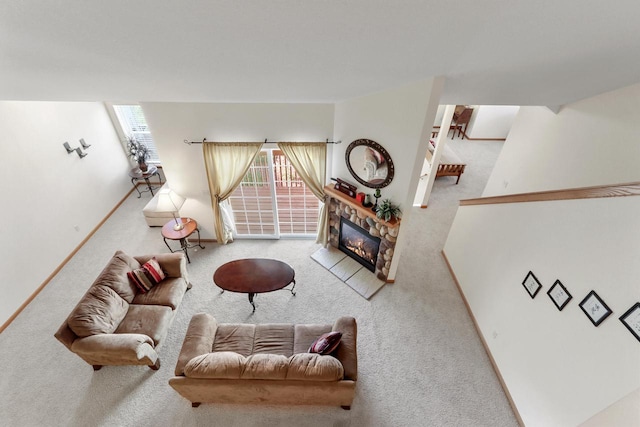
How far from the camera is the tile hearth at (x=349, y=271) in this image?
15.1ft

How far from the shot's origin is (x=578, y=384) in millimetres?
2488

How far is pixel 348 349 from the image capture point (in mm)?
3055

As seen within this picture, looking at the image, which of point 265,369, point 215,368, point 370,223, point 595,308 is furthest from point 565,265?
point 215,368

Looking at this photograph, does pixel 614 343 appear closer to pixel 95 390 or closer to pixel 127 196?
pixel 95 390

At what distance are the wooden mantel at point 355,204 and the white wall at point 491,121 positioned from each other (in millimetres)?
6948

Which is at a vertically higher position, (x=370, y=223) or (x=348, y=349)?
(x=370, y=223)

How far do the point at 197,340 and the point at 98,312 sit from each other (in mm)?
Result: 1276

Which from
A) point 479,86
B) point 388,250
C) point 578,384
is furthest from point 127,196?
point 578,384

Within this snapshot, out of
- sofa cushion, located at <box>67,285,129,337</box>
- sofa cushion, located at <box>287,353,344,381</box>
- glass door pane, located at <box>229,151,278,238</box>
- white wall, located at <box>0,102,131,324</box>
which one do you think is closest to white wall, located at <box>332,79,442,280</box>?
glass door pane, located at <box>229,151,278,238</box>

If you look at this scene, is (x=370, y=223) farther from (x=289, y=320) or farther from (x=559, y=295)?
(x=559, y=295)

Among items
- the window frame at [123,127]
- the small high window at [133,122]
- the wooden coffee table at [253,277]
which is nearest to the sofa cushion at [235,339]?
the wooden coffee table at [253,277]

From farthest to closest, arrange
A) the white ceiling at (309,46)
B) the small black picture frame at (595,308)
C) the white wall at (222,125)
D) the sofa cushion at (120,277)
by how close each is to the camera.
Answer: the white wall at (222,125) → the sofa cushion at (120,277) → the small black picture frame at (595,308) → the white ceiling at (309,46)

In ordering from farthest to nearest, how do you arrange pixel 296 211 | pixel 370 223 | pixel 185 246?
pixel 296 211
pixel 185 246
pixel 370 223

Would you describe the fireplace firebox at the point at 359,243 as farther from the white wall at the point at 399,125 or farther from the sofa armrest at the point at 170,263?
the sofa armrest at the point at 170,263
